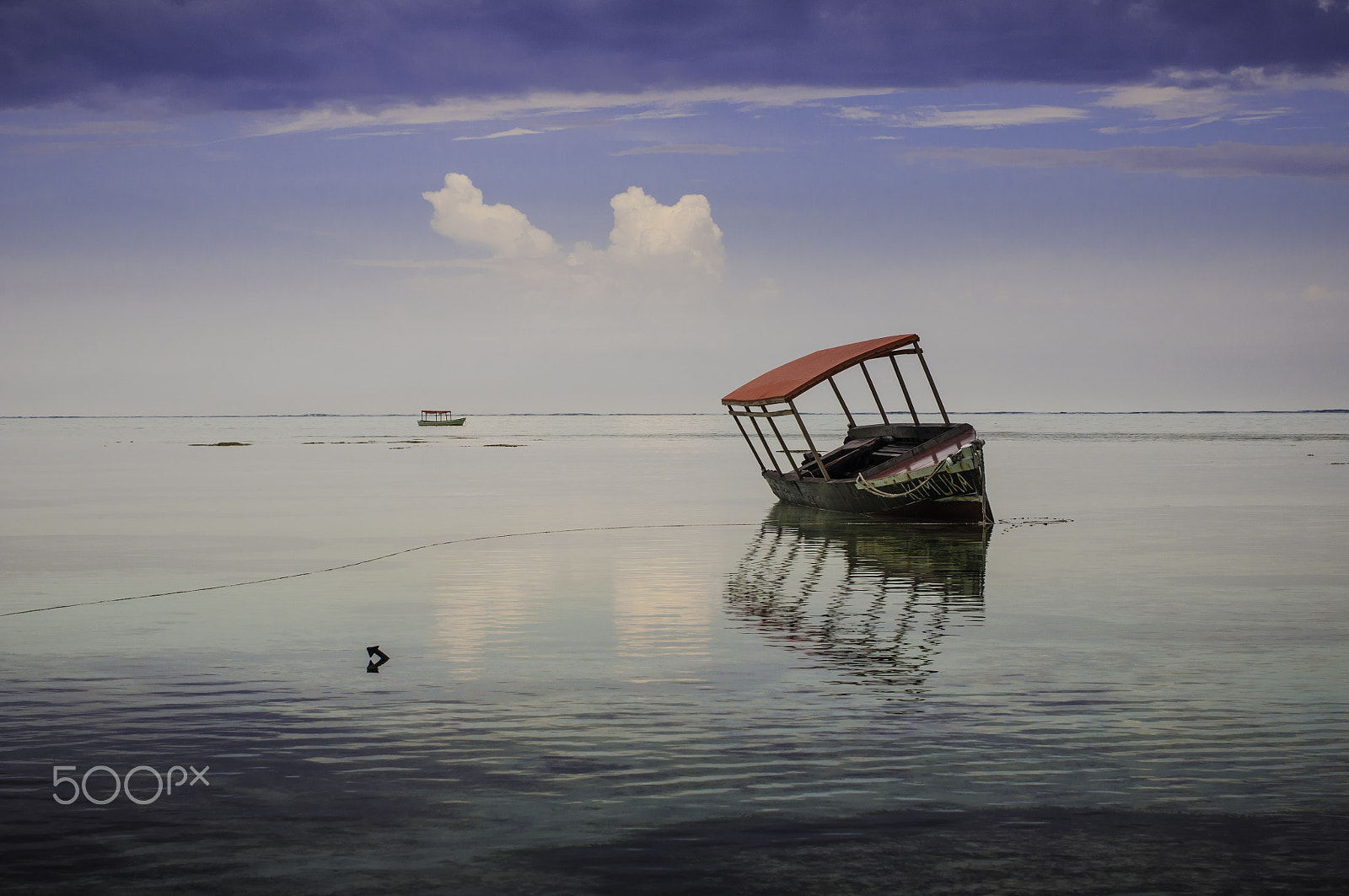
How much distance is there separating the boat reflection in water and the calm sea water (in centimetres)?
10

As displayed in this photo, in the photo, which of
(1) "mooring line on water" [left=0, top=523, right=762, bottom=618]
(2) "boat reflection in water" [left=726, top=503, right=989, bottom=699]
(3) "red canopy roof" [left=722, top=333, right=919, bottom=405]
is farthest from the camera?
(3) "red canopy roof" [left=722, top=333, right=919, bottom=405]

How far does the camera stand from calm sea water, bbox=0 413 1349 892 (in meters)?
7.34

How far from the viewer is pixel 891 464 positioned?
86.2ft

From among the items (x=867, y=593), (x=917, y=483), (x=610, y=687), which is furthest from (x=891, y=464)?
(x=610, y=687)

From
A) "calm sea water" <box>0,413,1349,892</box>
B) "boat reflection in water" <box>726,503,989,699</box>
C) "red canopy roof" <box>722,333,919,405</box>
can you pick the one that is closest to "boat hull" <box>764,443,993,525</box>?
"boat reflection in water" <box>726,503,989,699</box>

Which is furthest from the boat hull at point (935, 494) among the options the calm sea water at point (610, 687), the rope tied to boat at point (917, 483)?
the calm sea water at point (610, 687)

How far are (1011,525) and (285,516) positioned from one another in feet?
61.9

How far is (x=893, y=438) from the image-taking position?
31422 mm

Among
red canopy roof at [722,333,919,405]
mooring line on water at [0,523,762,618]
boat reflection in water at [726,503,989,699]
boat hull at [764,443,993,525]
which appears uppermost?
red canopy roof at [722,333,919,405]

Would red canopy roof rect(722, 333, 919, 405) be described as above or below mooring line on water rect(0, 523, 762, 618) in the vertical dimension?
above

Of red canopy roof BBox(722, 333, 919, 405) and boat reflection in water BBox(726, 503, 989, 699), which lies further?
red canopy roof BBox(722, 333, 919, 405)

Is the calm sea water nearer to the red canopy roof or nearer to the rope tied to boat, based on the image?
the rope tied to boat

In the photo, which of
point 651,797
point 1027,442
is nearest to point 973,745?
point 651,797

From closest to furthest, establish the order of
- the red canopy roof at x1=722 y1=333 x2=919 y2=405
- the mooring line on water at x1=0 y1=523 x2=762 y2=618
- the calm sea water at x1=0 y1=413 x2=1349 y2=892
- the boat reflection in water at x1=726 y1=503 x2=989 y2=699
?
the calm sea water at x1=0 y1=413 x2=1349 y2=892 → the boat reflection in water at x1=726 y1=503 x2=989 y2=699 → the mooring line on water at x1=0 y1=523 x2=762 y2=618 → the red canopy roof at x1=722 y1=333 x2=919 y2=405
